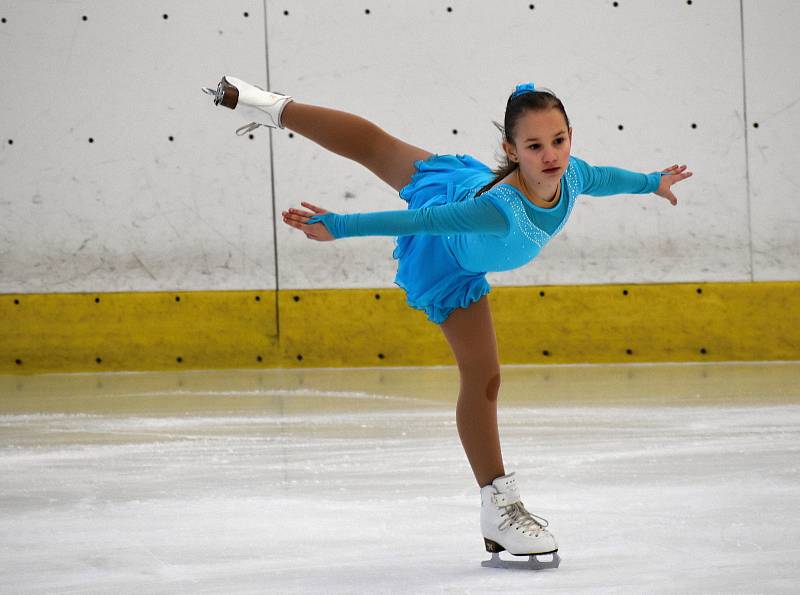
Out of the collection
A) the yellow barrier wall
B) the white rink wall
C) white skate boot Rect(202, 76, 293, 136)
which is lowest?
the yellow barrier wall

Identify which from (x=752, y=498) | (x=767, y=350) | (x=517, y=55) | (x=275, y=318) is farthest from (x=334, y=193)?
(x=752, y=498)

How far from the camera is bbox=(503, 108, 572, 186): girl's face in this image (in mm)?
2559

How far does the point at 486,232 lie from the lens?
2.47 metres

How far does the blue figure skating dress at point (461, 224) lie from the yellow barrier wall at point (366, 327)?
4.14 metres

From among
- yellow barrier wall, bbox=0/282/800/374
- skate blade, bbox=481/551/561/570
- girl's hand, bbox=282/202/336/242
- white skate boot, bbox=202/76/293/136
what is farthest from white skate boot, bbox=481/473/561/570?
yellow barrier wall, bbox=0/282/800/374

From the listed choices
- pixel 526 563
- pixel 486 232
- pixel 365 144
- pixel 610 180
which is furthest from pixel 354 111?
pixel 526 563

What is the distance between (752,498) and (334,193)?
4.72 m

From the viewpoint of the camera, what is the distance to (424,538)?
281cm

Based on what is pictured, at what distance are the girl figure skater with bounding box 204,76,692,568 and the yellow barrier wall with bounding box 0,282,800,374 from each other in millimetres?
4159

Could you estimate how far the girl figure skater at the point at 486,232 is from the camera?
94.8 inches

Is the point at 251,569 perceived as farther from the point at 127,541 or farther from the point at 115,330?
the point at 115,330

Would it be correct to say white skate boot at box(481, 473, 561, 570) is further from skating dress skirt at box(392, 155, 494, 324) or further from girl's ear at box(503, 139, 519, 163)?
girl's ear at box(503, 139, 519, 163)

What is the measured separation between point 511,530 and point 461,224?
0.72m

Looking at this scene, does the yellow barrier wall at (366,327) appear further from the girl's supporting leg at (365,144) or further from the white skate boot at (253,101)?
the girl's supporting leg at (365,144)
